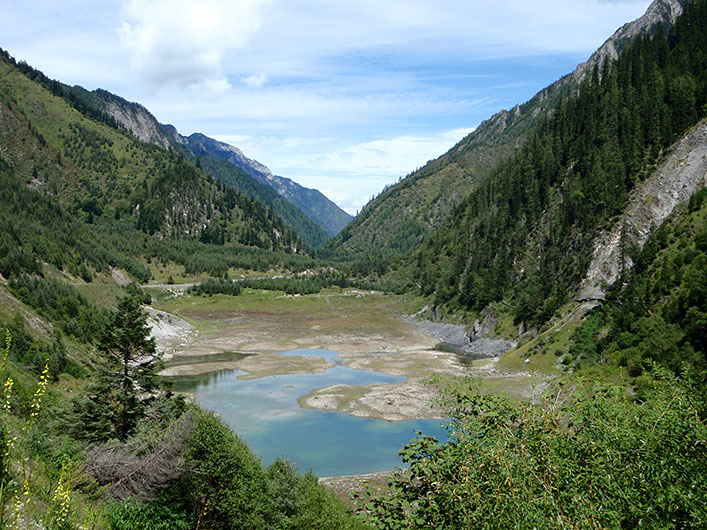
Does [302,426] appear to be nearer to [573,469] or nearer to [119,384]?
[119,384]

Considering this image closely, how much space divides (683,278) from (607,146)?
47486 millimetres

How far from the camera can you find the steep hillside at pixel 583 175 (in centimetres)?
7575

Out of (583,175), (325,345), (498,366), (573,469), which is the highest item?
(583,175)

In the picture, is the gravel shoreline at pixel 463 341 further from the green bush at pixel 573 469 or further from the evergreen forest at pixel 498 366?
the green bush at pixel 573 469

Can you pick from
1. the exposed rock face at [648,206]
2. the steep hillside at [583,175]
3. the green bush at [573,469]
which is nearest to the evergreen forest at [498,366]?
the green bush at [573,469]

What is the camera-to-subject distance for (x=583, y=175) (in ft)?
306

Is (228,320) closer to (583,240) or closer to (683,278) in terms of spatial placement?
(583,240)

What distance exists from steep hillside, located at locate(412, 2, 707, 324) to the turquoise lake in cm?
3877

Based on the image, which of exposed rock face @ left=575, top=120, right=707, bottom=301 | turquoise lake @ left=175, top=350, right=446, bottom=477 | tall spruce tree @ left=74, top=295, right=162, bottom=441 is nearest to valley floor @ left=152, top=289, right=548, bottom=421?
turquoise lake @ left=175, top=350, right=446, bottom=477

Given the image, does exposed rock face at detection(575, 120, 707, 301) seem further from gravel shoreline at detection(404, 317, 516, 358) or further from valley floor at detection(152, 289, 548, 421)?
valley floor at detection(152, 289, 548, 421)

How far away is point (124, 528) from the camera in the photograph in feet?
39.2

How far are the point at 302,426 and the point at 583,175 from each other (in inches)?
2974

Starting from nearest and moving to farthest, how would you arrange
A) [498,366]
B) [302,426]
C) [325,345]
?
[302,426] → [498,366] → [325,345]

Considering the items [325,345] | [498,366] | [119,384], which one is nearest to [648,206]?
[498,366]
